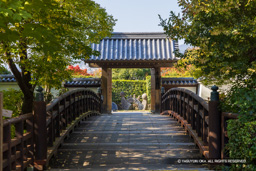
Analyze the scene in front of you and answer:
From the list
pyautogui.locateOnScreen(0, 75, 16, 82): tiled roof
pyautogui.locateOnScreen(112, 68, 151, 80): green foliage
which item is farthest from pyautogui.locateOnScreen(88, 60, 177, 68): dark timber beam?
pyautogui.locateOnScreen(112, 68, 151, 80): green foliage

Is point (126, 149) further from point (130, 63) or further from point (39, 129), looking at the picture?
point (130, 63)

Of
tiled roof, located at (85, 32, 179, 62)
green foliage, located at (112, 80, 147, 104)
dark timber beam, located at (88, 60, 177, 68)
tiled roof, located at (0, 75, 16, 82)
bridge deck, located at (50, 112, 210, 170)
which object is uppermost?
tiled roof, located at (85, 32, 179, 62)

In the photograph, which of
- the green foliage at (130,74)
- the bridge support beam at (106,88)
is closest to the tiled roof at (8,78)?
the bridge support beam at (106,88)

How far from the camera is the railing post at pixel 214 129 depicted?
5000 millimetres

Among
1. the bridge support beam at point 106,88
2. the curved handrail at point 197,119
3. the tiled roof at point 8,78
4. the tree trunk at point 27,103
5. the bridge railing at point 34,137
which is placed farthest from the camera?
the tiled roof at point 8,78

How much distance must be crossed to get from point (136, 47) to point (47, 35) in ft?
38.6

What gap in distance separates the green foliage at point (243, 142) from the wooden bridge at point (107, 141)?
1.05 ft

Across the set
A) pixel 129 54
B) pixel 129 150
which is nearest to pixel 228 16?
pixel 129 150

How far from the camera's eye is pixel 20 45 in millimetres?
6406

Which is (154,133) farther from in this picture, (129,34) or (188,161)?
(129,34)

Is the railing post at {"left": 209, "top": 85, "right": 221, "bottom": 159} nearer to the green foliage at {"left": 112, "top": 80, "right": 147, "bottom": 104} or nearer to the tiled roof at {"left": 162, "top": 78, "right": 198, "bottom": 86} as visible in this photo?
the tiled roof at {"left": 162, "top": 78, "right": 198, "bottom": 86}

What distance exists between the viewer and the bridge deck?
17.5 ft

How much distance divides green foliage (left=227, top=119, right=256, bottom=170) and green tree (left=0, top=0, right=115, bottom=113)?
316 centimetres

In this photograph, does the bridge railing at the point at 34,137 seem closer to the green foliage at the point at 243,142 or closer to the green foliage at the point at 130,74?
the green foliage at the point at 243,142
